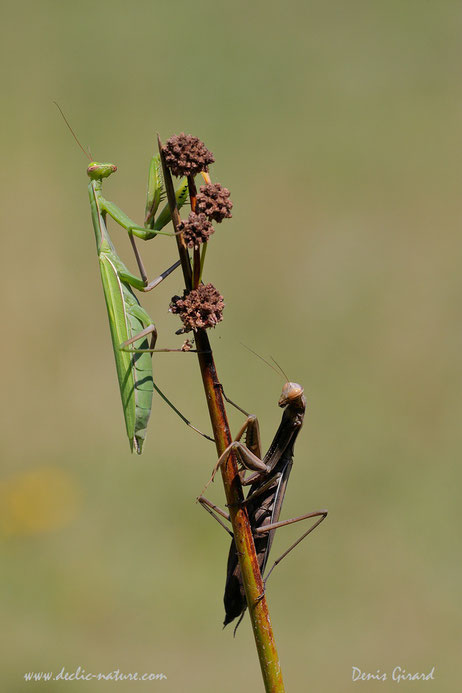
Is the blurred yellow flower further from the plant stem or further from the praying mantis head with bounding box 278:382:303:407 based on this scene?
the plant stem

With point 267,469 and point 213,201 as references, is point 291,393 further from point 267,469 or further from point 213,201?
point 213,201

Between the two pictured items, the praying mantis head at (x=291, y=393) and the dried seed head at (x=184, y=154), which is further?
the praying mantis head at (x=291, y=393)

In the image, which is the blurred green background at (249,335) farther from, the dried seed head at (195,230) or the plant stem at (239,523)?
the dried seed head at (195,230)

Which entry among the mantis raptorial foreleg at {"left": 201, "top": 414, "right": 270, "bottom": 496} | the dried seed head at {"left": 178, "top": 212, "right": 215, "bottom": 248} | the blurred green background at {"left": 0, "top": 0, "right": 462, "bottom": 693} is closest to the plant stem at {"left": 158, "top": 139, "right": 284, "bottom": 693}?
the dried seed head at {"left": 178, "top": 212, "right": 215, "bottom": 248}

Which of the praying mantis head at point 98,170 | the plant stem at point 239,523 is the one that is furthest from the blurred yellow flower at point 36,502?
the plant stem at point 239,523

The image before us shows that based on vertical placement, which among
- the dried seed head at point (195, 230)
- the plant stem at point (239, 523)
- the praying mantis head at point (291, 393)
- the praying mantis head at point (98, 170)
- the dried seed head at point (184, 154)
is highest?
the praying mantis head at point (98, 170)

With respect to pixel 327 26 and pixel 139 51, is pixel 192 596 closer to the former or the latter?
pixel 139 51

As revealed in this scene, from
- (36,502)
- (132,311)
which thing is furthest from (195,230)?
(36,502)
